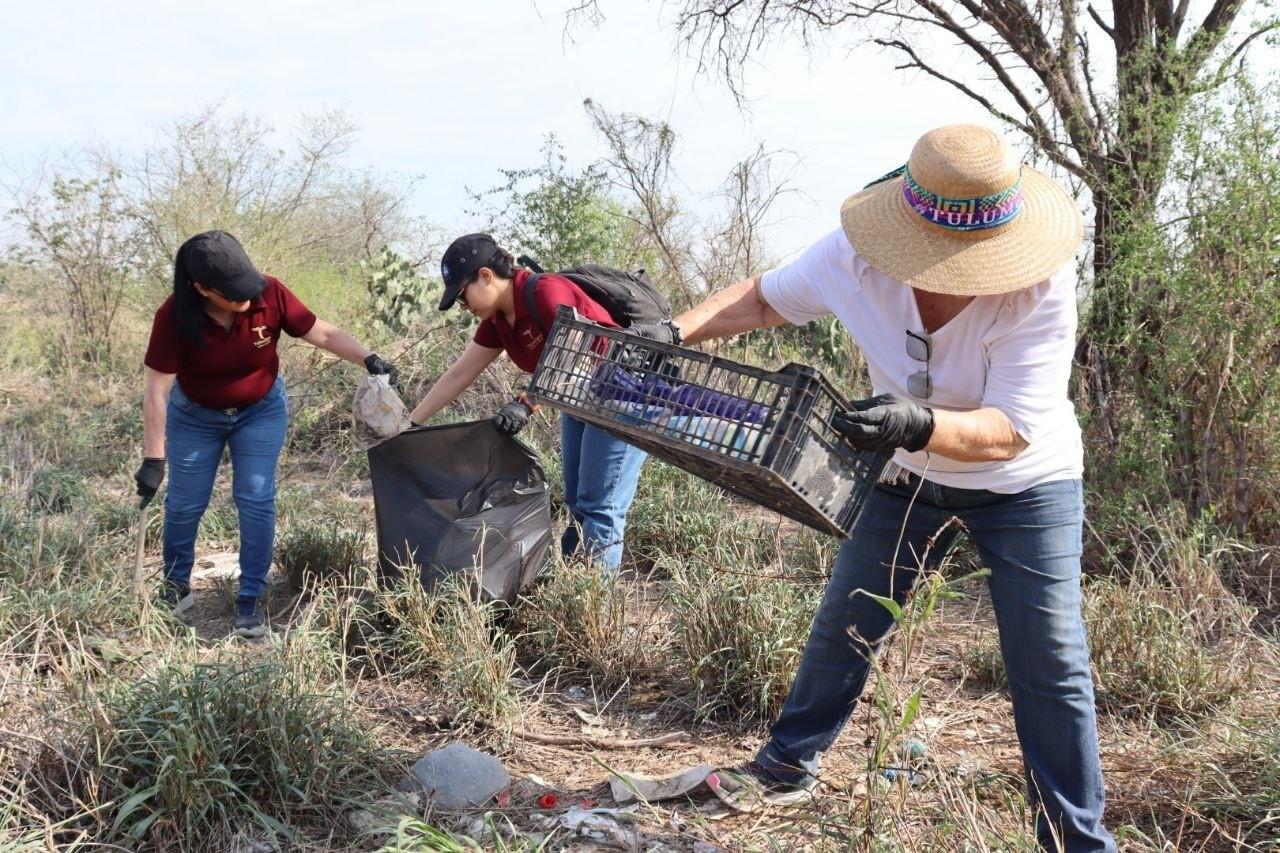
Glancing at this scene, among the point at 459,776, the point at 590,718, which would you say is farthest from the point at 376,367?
the point at 459,776

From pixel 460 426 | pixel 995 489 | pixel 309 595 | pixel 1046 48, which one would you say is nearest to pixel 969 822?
pixel 995 489

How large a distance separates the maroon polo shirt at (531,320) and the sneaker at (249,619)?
4.74 ft

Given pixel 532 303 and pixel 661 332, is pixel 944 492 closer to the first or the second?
pixel 661 332

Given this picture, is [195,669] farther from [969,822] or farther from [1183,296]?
[1183,296]

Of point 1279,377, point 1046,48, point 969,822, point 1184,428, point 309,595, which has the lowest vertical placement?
point 309,595

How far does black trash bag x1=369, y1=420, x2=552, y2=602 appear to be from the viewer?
3803 mm

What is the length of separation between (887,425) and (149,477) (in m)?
3.35

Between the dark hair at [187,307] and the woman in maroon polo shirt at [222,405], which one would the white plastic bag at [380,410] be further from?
the dark hair at [187,307]

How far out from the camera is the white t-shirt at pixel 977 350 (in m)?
2.14

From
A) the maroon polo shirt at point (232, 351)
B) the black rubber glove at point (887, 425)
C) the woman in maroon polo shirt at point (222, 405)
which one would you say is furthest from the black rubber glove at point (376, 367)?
the black rubber glove at point (887, 425)

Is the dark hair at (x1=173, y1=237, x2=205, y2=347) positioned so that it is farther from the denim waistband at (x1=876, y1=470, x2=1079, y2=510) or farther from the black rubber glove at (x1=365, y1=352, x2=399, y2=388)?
the denim waistband at (x1=876, y1=470, x2=1079, y2=510)

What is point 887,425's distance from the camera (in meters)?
1.98

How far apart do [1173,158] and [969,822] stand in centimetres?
349

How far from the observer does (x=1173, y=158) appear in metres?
4.45
